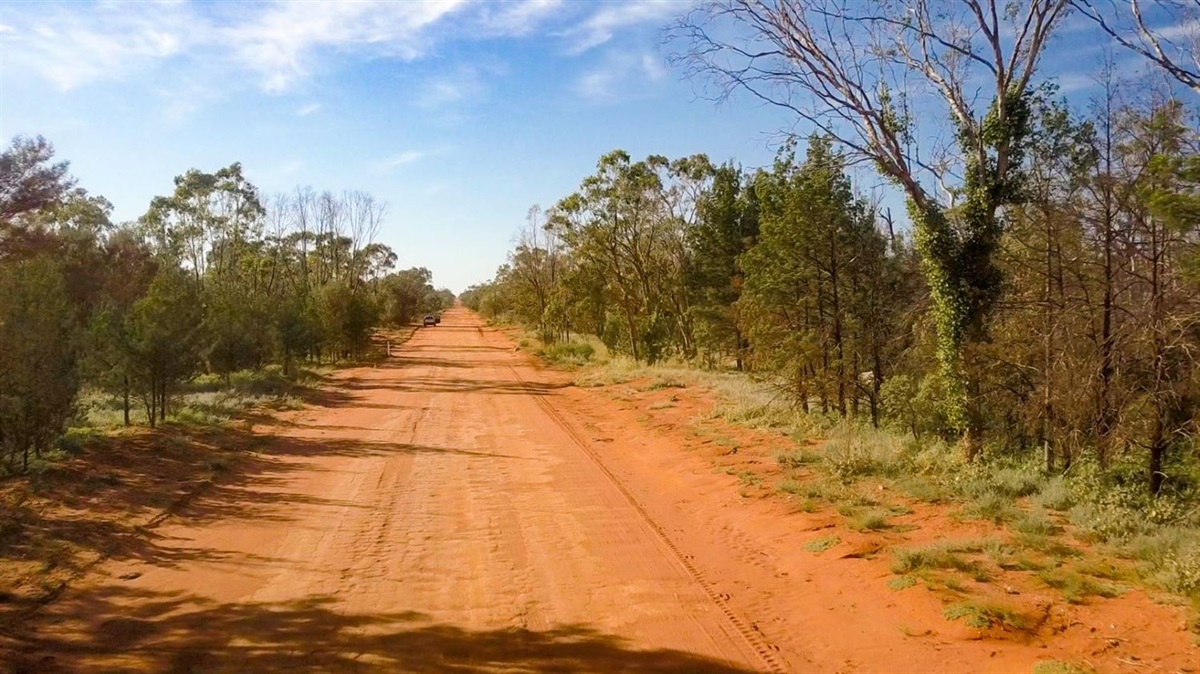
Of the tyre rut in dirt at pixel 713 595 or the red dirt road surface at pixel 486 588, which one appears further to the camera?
the tyre rut in dirt at pixel 713 595

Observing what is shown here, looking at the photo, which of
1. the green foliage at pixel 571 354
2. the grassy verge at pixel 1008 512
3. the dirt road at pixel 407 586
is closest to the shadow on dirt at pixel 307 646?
the dirt road at pixel 407 586

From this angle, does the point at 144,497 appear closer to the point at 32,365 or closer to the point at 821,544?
the point at 32,365

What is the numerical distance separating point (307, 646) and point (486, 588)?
189 cm

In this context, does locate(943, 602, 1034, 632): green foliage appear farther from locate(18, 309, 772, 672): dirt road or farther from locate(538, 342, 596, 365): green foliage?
locate(538, 342, 596, 365): green foliage

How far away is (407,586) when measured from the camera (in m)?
8.02

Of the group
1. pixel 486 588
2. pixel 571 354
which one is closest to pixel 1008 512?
pixel 486 588

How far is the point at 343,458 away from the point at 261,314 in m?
18.4

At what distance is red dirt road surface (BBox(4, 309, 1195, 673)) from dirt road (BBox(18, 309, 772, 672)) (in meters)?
0.02

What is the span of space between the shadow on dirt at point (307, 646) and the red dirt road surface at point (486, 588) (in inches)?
0.8

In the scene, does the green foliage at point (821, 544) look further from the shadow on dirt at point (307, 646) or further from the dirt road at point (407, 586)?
the shadow on dirt at point (307, 646)

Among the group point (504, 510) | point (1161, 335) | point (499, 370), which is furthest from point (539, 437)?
point (499, 370)

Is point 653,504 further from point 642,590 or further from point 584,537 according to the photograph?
point 642,590

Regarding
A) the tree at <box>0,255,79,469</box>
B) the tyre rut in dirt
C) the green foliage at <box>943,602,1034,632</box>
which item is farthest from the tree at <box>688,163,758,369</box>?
the green foliage at <box>943,602,1034,632</box>

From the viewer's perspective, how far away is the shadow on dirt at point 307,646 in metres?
6.16
